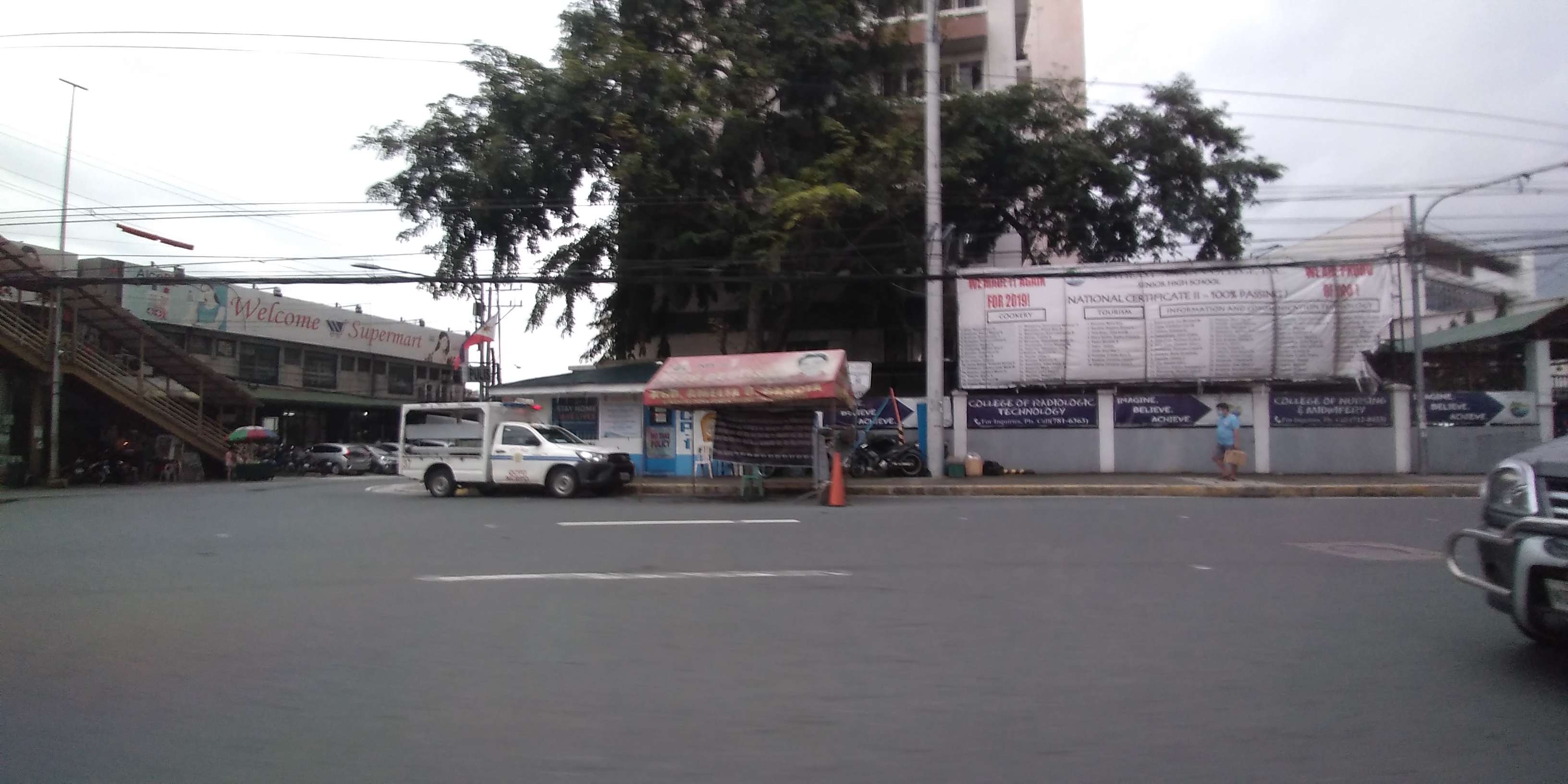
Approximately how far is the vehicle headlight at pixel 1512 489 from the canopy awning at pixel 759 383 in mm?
10923

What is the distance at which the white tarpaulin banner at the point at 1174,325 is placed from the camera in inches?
791

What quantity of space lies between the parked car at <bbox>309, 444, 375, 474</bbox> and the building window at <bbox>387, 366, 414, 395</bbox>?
10001 mm

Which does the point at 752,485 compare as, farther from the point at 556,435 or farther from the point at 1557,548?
the point at 1557,548

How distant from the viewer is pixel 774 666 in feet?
17.3

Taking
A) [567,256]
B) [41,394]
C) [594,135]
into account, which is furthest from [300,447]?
[594,135]

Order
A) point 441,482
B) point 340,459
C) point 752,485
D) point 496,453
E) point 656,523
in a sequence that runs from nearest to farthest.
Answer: point 656,523, point 752,485, point 496,453, point 441,482, point 340,459

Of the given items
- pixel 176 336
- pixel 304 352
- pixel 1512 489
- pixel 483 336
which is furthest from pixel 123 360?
pixel 1512 489

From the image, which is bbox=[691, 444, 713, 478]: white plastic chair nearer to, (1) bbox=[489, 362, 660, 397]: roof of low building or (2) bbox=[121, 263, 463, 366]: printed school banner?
(1) bbox=[489, 362, 660, 397]: roof of low building

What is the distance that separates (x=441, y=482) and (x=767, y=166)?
10966 mm

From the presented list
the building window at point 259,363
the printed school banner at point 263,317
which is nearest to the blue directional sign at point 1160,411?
the printed school banner at point 263,317

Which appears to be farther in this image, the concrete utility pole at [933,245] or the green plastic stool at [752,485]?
the concrete utility pole at [933,245]

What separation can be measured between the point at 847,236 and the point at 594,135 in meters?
6.90

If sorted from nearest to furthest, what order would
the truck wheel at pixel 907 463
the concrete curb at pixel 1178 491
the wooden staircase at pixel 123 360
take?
the concrete curb at pixel 1178 491, the truck wheel at pixel 907 463, the wooden staircase at pixel 123 360

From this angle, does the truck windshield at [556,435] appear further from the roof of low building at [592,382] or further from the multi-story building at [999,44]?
the multi-story building at [999,44]
